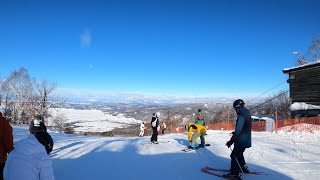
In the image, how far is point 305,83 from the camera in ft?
88.5

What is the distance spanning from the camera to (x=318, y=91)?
2567cm

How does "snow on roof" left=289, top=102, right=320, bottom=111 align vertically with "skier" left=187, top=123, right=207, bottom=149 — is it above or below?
above

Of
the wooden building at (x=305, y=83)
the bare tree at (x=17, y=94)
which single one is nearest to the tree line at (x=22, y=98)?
the bare tree at (x=17, y=94)

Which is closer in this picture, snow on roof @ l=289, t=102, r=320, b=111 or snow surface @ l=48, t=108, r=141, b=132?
snow on roof @ l=289, t=102, r=320, b=111

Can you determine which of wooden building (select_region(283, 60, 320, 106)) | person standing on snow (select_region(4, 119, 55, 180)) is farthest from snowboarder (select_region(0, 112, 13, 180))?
wooden building (select_region(283, 60, 320, 106))

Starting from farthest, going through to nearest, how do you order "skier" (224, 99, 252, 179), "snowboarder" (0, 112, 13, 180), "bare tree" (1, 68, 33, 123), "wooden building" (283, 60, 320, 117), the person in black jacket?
"bare tree" (1, 68, 33, 123) < "wooden building" (283, 60, 320, 117) < the person in black jacket < "skier" (224, 99, 252, 179) < "snowboarder" (0, 112, 13, 180)

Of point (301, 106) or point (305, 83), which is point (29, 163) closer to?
point (301, 106)

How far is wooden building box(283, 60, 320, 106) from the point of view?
2584cm

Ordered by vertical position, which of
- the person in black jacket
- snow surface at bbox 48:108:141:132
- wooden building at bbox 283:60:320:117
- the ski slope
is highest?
wooden building at bbox 283:60:320:117

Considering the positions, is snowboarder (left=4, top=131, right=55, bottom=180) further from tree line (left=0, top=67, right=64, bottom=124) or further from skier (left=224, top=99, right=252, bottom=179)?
tree line (left=0, top=67, right=64, bottom=124)

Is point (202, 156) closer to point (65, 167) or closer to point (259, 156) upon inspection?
point (259, 156)

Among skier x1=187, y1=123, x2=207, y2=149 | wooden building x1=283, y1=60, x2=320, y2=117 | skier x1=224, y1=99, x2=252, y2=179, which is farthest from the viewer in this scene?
wooden building x1=283, y1=60, x2=320, y2=117

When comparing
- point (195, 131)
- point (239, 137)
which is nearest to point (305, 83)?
point (195, 131)

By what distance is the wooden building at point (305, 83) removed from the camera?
25.8 metres
